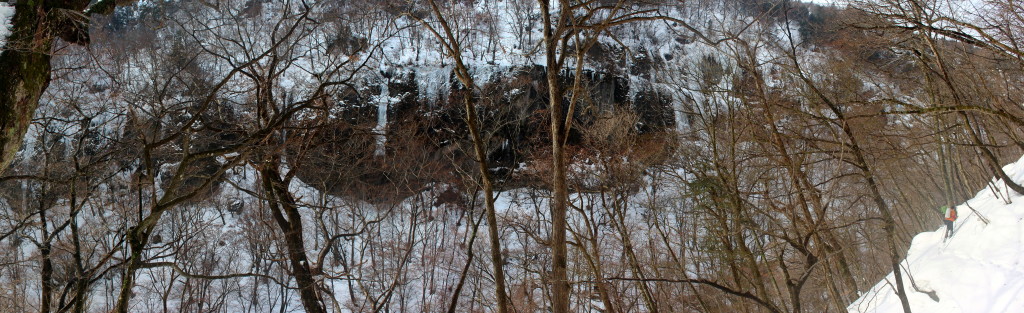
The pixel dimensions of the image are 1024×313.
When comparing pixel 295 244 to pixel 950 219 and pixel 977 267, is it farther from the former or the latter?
pixel 950 219

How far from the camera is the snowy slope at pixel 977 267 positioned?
339cm

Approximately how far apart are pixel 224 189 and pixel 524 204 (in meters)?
14.4

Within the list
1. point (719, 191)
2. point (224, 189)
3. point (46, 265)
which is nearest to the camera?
point (46, 265)

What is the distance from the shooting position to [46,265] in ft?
20.5

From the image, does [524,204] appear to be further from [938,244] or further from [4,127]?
[4,127]

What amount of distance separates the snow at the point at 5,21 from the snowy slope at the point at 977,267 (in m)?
4.68

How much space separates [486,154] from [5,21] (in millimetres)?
3130

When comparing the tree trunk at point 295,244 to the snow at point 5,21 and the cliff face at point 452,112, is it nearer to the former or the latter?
the snow at point 5,21

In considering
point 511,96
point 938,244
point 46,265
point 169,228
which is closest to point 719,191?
point 938,244

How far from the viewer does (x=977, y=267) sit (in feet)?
12.9

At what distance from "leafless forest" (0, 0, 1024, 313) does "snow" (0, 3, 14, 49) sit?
0.03 metres

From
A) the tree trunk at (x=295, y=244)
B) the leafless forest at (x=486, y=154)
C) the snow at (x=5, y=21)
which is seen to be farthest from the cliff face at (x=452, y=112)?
the snow at (x=5, y=21)

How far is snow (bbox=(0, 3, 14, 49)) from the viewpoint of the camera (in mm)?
2248

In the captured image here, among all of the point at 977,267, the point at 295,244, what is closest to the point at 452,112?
the point at 295,244
